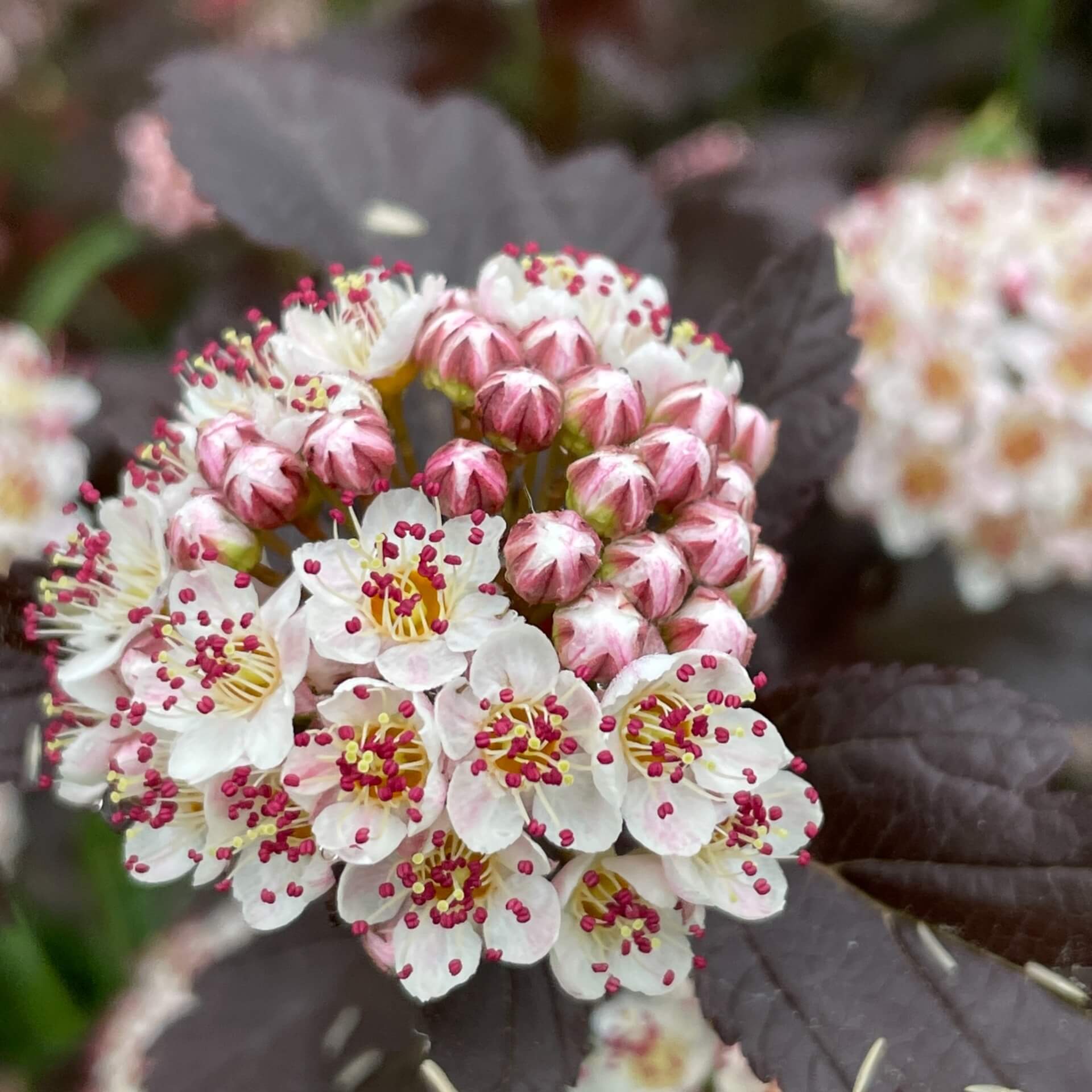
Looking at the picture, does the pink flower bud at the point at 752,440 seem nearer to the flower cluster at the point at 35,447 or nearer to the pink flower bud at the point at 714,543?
the pink flower bud at the point at 714,543

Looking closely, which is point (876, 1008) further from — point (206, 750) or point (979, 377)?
point (979, 377)

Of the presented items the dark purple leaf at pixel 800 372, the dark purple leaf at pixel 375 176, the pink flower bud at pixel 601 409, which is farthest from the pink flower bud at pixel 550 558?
the dark purple leaf at pixel 375 176

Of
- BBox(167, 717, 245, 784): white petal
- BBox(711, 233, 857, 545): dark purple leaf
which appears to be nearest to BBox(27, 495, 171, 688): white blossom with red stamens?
BBox(167, 717, 245, 784): white petal

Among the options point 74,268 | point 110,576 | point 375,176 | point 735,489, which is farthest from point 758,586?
point 74,268

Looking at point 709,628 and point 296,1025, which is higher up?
point 709,628

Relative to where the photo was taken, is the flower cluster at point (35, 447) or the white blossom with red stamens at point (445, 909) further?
the flower cluster at point (35, 447)

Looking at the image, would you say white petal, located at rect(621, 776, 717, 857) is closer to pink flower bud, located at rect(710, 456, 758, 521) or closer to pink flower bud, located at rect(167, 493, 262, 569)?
pink flower bud, located at rect(710, 456, 758, 521)

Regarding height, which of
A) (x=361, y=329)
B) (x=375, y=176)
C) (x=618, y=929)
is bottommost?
(x=618, y=929)
